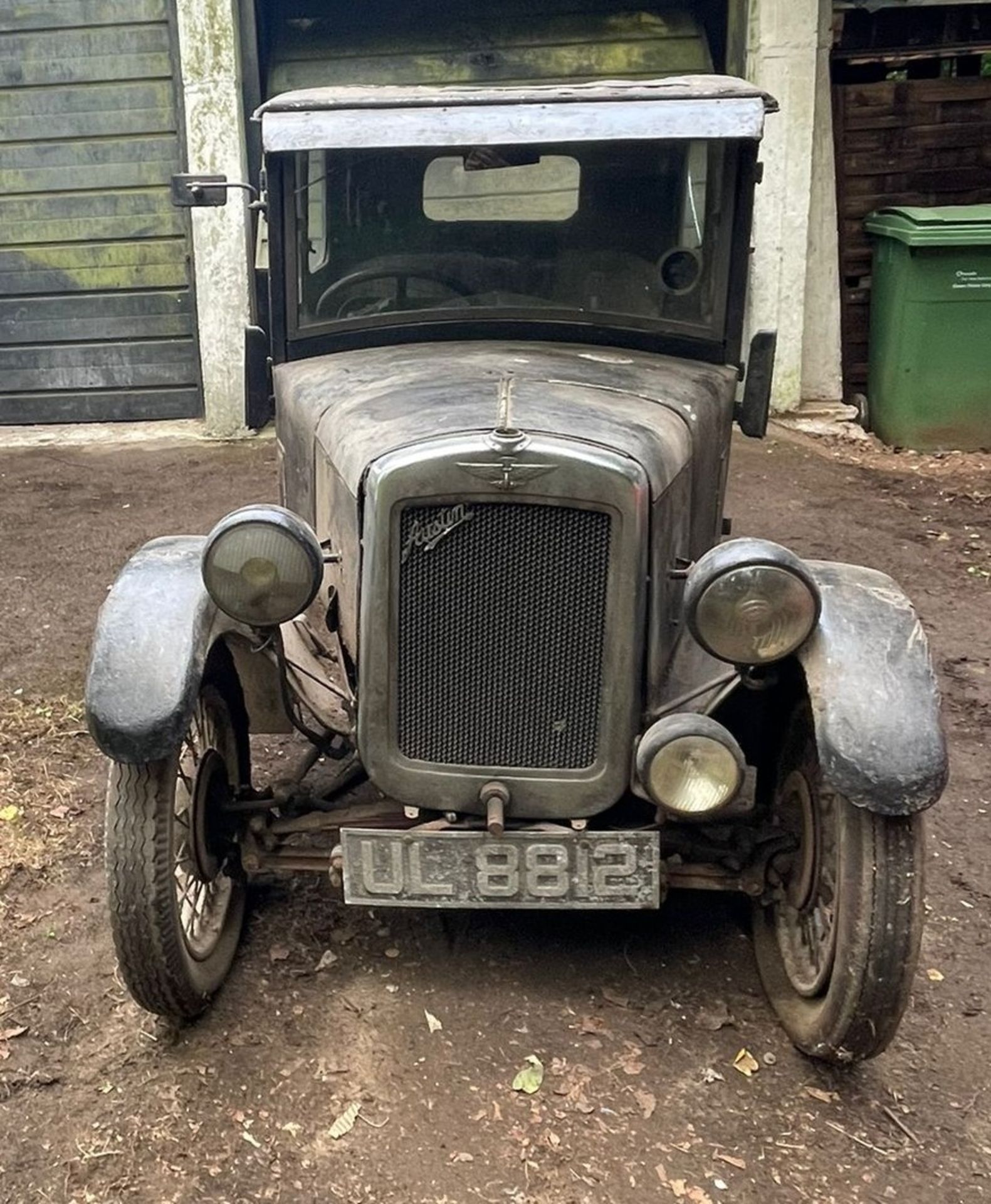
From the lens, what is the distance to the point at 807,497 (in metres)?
6.72

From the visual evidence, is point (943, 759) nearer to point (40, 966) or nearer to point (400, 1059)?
point (400, 1059)

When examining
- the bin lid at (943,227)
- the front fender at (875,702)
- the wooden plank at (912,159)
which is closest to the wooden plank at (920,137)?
the wooden plank at (912,159)

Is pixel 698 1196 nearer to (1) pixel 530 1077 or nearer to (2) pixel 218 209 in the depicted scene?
(1) pixel 530 1077

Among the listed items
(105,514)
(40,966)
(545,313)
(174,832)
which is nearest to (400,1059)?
(174,832)

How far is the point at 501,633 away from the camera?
2555mm

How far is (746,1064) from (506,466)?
1.39 meters

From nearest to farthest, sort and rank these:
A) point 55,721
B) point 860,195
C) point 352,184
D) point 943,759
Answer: point 943,759, point 352,184, point 55,721, point 860,195

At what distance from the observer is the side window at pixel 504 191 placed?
347 cm

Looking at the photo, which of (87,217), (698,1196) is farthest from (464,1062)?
(87,217)

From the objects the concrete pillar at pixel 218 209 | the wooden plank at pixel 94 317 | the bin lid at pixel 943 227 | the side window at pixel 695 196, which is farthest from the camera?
the wooden plank at pixel 94 317

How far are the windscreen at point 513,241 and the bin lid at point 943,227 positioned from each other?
163 inches

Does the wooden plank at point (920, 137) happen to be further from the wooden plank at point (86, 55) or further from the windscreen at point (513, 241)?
the windscreen at point (513, 241)

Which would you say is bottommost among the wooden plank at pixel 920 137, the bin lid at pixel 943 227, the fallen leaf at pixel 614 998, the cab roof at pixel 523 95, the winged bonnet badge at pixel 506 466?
the fallen leaf at pixel 614 998

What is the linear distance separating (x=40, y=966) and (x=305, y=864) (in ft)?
2.37
